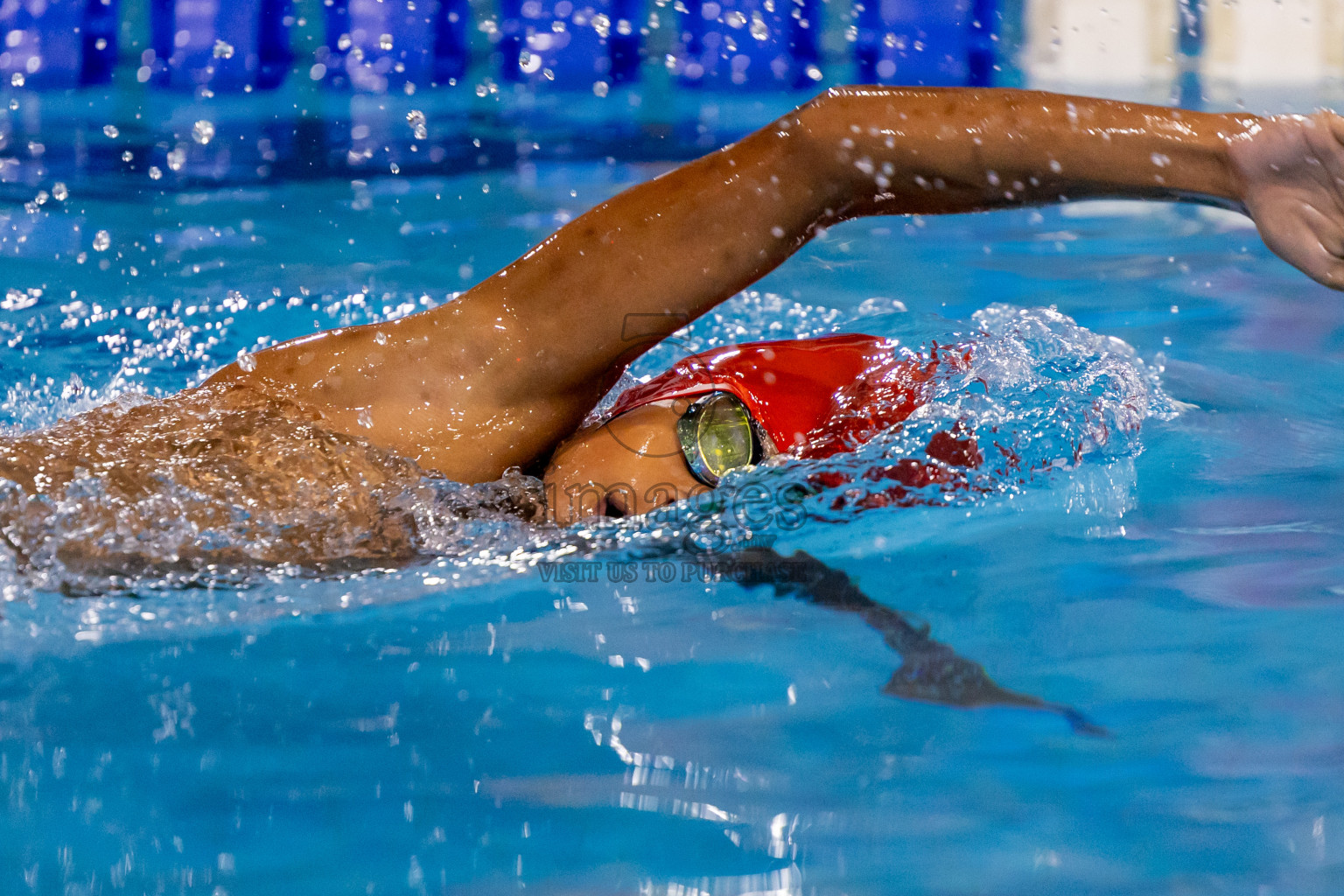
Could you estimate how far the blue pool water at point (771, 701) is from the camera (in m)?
1.36

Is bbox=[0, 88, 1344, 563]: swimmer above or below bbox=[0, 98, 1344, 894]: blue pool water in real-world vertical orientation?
above

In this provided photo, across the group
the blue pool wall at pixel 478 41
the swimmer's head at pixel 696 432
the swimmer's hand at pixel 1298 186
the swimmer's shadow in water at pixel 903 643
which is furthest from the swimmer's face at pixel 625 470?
the blue pool wall at pixel 478 41

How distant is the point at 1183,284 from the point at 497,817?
3064mm

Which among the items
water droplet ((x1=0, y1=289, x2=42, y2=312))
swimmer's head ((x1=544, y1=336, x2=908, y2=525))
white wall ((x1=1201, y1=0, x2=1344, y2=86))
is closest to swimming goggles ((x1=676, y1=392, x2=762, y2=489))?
swimmer's head ((x1=544, y1=336, x2=908, y2=525))

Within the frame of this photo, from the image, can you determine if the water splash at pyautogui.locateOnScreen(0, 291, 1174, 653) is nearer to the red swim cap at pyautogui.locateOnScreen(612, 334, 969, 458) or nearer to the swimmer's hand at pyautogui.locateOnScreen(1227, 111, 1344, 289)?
the red swim cap at pyautogui.locateOnScreen(612, 334, 969, 458)

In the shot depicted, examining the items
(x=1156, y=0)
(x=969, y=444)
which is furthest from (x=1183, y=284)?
(x=1156, y=0)

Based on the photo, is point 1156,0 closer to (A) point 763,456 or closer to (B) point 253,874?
(A) point 763,456

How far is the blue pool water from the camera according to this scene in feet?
4.45

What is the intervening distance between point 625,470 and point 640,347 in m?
0.19

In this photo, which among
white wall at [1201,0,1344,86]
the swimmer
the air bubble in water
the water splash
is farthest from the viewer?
white wall at [1201,0,1344,86]

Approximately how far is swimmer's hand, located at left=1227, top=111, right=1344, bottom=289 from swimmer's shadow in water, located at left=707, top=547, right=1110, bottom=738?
2.17 feet

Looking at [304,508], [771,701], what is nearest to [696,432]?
[771,701]

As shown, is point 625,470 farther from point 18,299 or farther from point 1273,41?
point 1273,41

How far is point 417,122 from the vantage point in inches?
224
